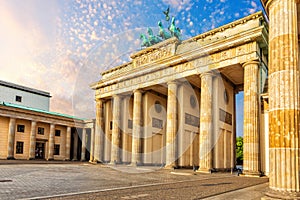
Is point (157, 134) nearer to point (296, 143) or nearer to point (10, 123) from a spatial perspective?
point (10, 123)

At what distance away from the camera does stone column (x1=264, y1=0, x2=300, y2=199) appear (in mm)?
7867

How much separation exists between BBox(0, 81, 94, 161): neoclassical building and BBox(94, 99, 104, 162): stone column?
3197 millimetres

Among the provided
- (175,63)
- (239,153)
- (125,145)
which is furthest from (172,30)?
(239,153)

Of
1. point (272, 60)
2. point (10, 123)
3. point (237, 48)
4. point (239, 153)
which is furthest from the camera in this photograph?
point (239, 153)

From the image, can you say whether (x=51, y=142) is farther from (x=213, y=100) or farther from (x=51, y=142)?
(x=213, y=100)

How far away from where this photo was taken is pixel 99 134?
4297cm

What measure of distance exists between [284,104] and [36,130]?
4867 cm

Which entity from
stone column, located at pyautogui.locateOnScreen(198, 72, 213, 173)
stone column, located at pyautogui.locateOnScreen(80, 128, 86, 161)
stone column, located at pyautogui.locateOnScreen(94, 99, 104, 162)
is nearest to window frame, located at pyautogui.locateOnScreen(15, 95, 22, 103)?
stone column, located at pyautogui.locateOnScreen(80, 128, 86, 161)

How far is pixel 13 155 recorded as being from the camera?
150ft

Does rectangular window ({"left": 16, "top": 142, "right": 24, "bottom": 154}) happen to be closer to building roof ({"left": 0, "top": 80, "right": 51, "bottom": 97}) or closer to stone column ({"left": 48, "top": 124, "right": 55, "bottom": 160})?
stone column ({"left": 48, "top": 124, "right": 55, "bottom": 160})

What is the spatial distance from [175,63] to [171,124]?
22.7ft

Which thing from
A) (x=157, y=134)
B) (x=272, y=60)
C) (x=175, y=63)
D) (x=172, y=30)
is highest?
(x=172, y=30)

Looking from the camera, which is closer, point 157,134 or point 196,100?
point 196,100

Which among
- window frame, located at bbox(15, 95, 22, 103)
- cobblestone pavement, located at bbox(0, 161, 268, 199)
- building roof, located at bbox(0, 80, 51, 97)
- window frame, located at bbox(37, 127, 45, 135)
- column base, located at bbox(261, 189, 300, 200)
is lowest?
cobblestone pavement, located at bbox(0, 161, 268, 199)
